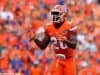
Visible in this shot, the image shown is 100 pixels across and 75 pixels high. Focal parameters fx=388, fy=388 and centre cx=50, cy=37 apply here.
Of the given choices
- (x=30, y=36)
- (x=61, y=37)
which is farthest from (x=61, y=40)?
(x=30, y=36)

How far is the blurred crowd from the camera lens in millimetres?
6906

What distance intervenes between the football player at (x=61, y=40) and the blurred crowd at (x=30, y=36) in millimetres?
2412

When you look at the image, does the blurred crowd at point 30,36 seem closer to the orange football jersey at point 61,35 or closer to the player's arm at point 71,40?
the orange football jersey at point 61,35

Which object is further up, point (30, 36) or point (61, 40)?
point (61, 40)

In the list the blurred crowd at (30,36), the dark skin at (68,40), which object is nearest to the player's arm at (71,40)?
the dark skin at (68,40)

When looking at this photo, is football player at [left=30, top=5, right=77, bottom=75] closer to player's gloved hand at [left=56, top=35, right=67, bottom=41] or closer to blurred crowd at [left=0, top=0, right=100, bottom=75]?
player's gloved hand at [left=56, top=35, right=67, bottom=41]

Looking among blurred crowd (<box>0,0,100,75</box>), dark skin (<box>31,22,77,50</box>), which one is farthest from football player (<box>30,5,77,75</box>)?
blurred crowd (<box>0,0,100,75</box>)

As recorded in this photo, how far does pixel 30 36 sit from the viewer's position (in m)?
6.69

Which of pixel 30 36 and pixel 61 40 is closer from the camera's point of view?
pixel 61 40

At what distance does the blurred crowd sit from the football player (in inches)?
94.9

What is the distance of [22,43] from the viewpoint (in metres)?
7.23

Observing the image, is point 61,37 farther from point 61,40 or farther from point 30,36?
point 30,36

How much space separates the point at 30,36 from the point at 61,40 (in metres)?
2.72

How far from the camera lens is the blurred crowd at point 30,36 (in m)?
6.91
